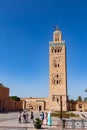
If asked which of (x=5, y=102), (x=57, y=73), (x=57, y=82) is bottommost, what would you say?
(x=5, y=102)

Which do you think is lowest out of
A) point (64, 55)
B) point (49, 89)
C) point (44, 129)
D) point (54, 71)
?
point (44, 129)

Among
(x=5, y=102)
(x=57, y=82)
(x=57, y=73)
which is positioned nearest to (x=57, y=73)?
(x=57, y=73)

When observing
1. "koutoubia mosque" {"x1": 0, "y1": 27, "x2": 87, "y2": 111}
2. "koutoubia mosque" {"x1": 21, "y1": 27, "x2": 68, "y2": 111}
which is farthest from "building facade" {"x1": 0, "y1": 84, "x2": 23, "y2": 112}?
"koutoubia mosque" {"x1": 21, "y1": 27, "x2": 68, "y2": 111}

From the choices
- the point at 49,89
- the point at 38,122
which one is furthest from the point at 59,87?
the point at 38,122

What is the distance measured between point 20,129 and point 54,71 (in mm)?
40647

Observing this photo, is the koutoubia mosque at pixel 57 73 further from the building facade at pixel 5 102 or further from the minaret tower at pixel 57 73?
the building facade at pixel 5 102

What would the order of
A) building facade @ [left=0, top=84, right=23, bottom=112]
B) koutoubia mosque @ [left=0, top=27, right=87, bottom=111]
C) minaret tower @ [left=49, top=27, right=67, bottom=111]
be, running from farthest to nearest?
minaret tower @ [left=49, top=27, right=67, bottom=111], koutoubia mosque @ [left=0, top=27, right=87, bottom=111], building facade @ [left=0, top=84, right=23, bottom=112]

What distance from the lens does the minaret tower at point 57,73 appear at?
55.4 meters

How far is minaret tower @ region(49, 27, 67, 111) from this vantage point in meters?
55.4

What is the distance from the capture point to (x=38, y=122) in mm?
18016

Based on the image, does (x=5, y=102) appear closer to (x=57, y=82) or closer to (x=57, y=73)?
(x=57, y=82)

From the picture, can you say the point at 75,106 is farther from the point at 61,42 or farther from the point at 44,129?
the point at 44,129

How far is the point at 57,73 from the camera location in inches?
2260

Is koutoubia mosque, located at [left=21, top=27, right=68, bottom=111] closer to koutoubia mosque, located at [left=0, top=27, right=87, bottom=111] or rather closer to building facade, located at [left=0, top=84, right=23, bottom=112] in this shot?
koutoubia mosque, located at [left=0, top=27, right=87, bottom=111]
